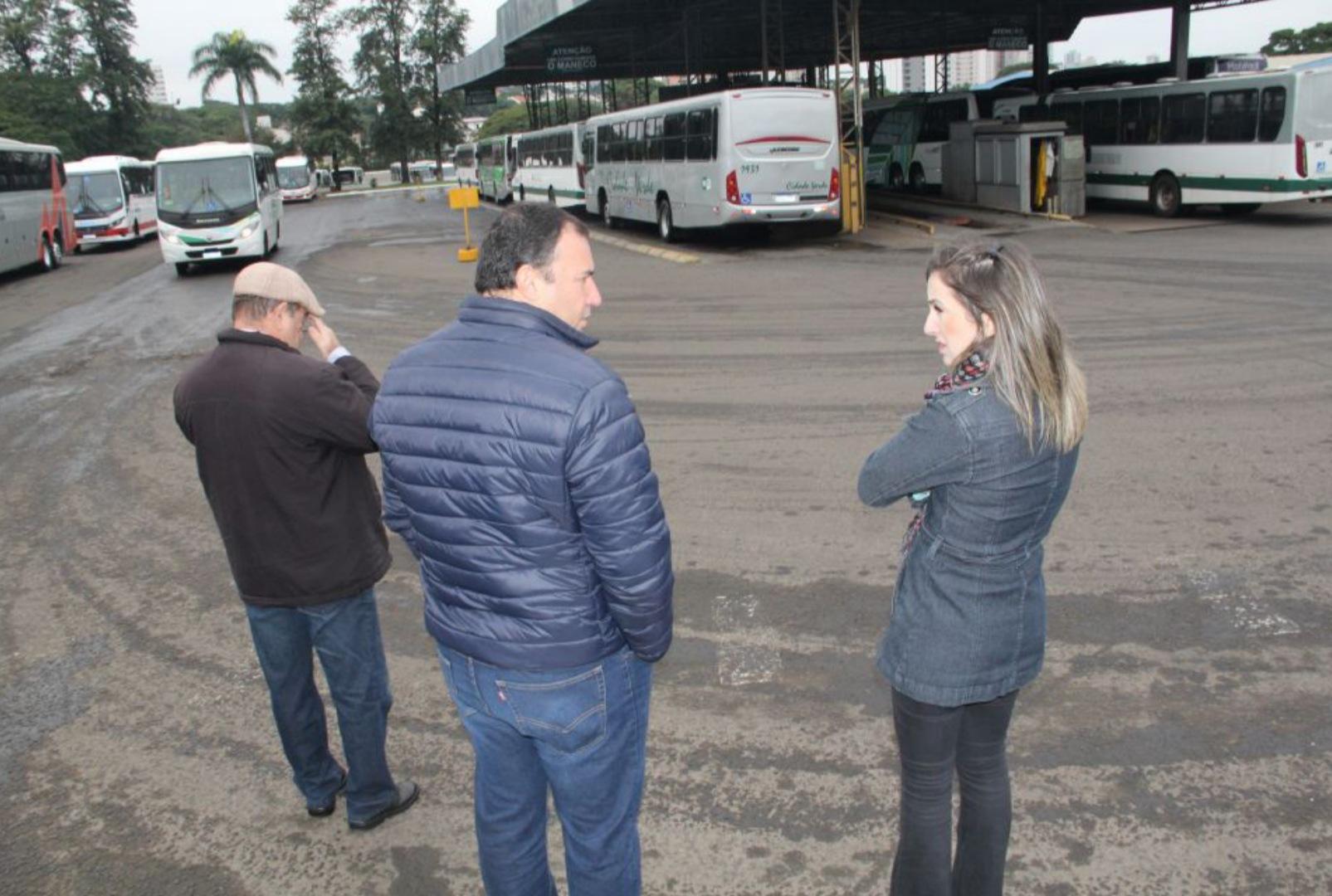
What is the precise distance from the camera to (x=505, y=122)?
111 meters

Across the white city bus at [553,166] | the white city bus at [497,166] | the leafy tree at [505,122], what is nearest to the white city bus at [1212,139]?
the white city bus at [553,166]

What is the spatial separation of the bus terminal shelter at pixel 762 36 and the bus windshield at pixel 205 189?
385 inches

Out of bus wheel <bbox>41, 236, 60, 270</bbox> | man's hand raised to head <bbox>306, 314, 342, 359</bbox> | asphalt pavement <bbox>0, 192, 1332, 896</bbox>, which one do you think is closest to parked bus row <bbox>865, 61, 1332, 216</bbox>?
asphalt pavement <bbox>0, 192, 1332, 896</bbox>

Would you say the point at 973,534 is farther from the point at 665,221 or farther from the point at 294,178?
the point at 294,178

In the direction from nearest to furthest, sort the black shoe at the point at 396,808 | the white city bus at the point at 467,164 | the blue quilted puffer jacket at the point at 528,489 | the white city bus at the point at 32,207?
the blue quilted puffer jacket at the point at 528,489 → the black shoe at the point at 396,808 → the white city bus at the point at 32,207 → the white city bus at the point at 467,164

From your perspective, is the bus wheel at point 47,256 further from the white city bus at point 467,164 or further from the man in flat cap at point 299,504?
the man in flat cap at point 299,504

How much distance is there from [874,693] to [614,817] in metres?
1.91

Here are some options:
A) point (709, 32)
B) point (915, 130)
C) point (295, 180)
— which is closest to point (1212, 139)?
point (915, 130)

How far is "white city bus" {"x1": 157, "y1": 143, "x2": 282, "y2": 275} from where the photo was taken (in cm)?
2203

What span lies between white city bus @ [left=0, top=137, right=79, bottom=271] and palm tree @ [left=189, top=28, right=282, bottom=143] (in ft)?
181

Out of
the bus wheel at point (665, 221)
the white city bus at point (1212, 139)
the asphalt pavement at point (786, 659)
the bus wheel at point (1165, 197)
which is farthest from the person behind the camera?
the bus wheel at point (665, 221)

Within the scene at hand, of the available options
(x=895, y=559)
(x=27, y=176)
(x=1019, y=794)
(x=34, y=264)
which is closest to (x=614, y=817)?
(x=1019, y=794)

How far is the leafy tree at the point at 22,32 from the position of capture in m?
61.2

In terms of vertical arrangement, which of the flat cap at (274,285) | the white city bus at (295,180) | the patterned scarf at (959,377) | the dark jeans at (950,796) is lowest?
the dark jeans at (950,796)
